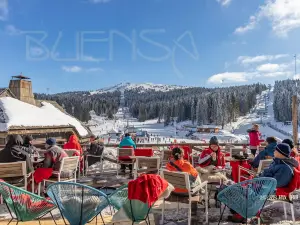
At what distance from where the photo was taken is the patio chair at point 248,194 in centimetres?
327

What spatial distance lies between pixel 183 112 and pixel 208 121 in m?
14.3

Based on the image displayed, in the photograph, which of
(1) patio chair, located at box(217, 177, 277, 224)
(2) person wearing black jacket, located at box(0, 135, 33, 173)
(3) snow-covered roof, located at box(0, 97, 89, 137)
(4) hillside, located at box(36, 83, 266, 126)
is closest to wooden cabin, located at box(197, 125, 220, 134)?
(4) hillside, located at box(36, 83, 266, 126)

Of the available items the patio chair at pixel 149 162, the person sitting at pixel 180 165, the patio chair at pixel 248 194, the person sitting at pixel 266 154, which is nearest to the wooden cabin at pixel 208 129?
the person sitting at pixel 266 154

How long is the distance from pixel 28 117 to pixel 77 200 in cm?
1407

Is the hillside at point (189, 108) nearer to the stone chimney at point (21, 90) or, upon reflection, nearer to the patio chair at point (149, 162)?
the stone chimney at point (21, 90)

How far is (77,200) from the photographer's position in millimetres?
2994

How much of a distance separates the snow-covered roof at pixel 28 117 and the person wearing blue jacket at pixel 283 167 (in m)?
13.4

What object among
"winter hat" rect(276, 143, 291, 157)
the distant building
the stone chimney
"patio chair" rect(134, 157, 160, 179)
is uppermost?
the stone chimney

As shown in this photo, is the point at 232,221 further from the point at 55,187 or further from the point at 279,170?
the point at 55,187

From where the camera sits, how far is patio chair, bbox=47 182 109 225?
295cm

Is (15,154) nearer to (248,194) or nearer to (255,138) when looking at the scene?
(248,194)

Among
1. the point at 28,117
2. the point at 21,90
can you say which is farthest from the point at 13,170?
the point at 21,90

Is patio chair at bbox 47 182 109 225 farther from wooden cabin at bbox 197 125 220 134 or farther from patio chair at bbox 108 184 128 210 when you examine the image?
wooden cabin at bbox 197 125 220 134

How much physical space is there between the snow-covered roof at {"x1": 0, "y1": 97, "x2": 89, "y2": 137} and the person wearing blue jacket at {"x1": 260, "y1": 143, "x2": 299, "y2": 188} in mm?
13414
